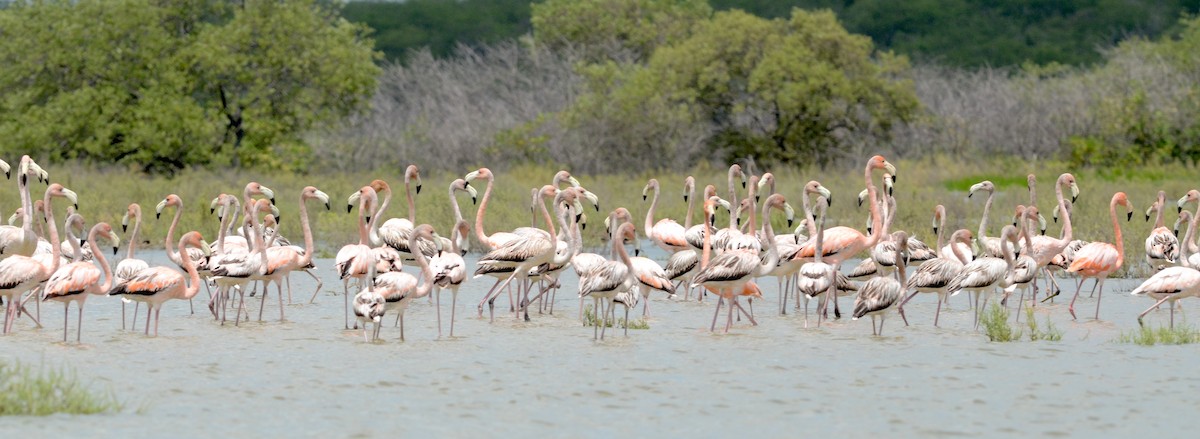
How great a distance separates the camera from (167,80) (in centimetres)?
2722

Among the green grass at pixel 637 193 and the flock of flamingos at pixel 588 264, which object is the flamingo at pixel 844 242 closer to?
the flock of flamingos at pixel 588 264

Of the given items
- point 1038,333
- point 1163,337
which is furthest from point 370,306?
point 1163,337

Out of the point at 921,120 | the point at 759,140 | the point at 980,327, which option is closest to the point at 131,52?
the point at 759,140

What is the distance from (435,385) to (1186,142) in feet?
74.7

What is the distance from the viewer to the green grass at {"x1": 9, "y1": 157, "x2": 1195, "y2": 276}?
61.7ft

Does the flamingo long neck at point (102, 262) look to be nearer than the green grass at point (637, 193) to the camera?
Yes

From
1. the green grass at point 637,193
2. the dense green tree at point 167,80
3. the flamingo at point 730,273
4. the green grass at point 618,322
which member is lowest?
the green grass at point 618,322

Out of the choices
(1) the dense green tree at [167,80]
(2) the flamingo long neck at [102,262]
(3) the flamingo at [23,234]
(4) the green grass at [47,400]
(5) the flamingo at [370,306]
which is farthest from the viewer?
(1) the dense green tree at [167,80]

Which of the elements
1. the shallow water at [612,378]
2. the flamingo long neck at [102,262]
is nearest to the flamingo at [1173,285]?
the shallow water at [612,378]

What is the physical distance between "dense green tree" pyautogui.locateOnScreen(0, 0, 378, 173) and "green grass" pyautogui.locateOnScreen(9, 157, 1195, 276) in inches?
31.0

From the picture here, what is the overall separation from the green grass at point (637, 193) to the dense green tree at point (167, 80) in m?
0.79

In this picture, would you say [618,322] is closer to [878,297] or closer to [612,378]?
[878,297]

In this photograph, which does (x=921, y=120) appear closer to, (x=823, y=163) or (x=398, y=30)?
(x=823, y=163)

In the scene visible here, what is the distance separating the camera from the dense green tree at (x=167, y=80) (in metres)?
27.0
